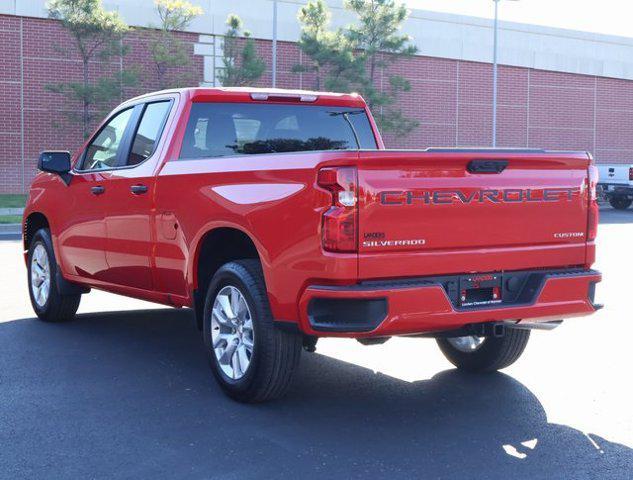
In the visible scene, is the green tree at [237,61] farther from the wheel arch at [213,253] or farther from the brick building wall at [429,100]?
the wheel arch at [213,253]

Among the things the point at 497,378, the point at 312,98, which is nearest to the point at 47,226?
the point at 312,98

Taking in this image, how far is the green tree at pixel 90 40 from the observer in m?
26.5

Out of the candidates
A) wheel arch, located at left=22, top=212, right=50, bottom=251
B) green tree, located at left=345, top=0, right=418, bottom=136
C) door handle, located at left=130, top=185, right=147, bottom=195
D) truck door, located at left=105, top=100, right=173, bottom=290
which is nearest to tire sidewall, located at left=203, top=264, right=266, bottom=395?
truck door, located at left=105, top=100, right=173, bottom=290

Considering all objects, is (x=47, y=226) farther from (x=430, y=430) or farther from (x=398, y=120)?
(x=398, y=120)

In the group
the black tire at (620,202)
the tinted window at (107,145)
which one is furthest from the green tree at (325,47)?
the tinted window at (107,145)

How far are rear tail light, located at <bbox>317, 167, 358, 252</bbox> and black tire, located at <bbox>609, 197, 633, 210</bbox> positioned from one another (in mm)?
28154

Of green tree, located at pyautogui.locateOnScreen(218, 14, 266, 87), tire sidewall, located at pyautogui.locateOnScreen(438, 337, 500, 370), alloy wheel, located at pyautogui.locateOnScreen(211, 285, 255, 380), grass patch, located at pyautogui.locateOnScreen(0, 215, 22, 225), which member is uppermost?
green tree, located at pyautogui.locateOnScreen(218, 14, 266, 87)

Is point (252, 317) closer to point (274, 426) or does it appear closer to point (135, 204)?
point (274, 426)

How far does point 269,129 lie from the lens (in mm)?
6957

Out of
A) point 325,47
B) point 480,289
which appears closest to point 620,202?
point 325,47

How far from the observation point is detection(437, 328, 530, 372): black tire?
20.6ft

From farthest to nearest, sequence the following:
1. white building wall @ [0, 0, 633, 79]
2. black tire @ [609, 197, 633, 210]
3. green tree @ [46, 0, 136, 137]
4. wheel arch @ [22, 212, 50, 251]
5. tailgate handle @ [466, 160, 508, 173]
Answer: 1. black tire @ [609, 197, 633, 210]
2. white building wall @ [0, 0, 633, 79]
3. green tree @ [46, 0, 136, 137]
4. wheel arch @ [22, 212, 50, 251]
5. tailgate handle @ [466, 160, 508, 173]

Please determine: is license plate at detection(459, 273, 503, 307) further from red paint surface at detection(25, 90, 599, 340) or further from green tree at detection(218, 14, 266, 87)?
green tree at detection(218, 14, 266, 87)

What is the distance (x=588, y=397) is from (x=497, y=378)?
27.9 inches
